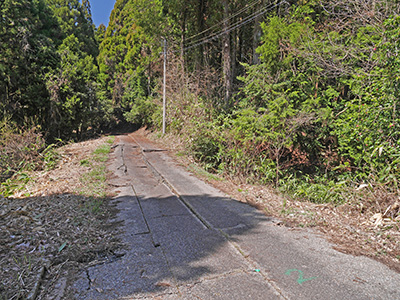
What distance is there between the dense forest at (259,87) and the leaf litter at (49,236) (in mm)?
2752

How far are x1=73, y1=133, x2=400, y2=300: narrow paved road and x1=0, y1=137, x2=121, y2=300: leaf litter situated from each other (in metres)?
0.26

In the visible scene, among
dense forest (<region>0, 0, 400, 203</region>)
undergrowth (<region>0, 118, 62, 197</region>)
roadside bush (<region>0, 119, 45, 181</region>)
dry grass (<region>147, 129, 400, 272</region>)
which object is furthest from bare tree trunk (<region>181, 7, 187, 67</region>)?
dry grass (<region>147, 129, 400, 272</region>)

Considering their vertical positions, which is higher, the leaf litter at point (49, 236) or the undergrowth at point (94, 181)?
the undergrowth at point (94, 181)

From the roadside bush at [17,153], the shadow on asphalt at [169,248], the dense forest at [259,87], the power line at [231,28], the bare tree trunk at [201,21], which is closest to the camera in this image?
the shadow on asphalt at [169,248]

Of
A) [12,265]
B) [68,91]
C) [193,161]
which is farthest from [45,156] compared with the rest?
[68,91]

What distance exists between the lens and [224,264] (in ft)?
8.68

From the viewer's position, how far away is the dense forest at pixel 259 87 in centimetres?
497

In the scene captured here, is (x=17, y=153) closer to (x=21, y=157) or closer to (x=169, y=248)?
(x=21, y=157)

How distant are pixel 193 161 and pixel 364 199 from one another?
580cm

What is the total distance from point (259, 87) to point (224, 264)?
20.2 ft

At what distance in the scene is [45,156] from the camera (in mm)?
7359

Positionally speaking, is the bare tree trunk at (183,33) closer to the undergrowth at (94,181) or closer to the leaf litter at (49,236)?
the undergrowth at (94,181)

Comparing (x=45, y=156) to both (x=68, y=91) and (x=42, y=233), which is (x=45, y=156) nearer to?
(x=42, y=233)

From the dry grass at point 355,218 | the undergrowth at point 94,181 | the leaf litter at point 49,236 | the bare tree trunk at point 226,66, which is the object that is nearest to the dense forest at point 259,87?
the bare tree trunk at point 226,66
